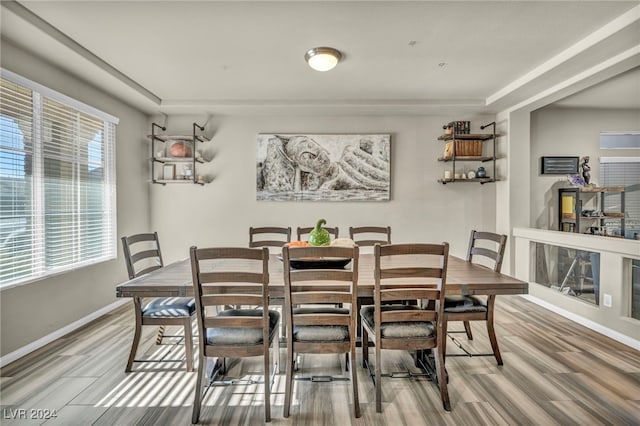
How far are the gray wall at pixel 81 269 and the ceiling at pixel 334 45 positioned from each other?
0.16 meters

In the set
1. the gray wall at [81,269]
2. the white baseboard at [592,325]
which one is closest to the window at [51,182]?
the gray wall at [81,269]

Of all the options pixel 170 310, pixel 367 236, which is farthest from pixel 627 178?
pixel 170 310

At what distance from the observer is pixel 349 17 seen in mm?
2322

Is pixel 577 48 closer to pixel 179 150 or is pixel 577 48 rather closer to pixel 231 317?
pixel 231 317

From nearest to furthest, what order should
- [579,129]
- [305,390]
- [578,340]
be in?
[305,390] → [578,340] → [579,129]

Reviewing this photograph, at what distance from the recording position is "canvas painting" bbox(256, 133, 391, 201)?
452 cm

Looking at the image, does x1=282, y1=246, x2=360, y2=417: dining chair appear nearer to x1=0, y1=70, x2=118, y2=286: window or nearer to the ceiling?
the ceiling

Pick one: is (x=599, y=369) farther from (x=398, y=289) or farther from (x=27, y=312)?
(x=27, y=312)

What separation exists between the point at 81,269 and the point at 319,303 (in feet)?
9.56

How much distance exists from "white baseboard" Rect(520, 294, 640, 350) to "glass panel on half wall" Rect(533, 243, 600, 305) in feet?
0.67

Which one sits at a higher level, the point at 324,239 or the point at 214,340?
the point at 324,239

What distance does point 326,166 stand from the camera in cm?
453

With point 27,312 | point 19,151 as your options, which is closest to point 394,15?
point 19,151

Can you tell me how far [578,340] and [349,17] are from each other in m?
3.48
